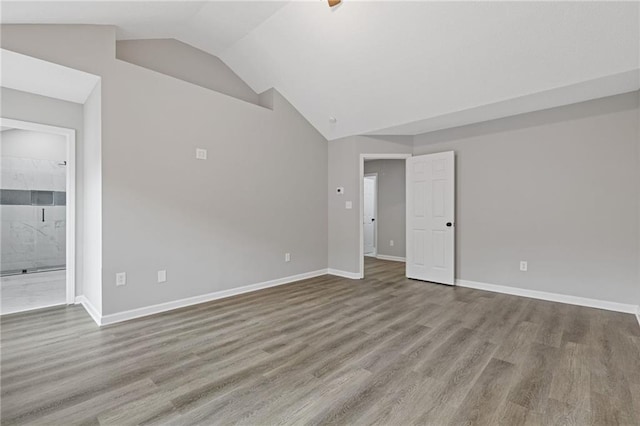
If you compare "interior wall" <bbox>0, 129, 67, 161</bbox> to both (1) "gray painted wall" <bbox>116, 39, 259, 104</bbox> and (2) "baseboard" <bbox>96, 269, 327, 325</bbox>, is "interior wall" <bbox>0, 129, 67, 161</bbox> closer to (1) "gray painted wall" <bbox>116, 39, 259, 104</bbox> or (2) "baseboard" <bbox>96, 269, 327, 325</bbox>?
(1) "gray painted wall" <bbox>116, 39, 259, 104</bbox>

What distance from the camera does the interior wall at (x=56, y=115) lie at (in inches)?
129

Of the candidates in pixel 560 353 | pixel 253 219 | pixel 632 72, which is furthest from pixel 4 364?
pixel 632 72

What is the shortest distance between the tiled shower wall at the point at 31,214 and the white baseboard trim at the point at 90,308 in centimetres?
311

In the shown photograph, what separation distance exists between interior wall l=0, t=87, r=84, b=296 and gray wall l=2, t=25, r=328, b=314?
1.04m

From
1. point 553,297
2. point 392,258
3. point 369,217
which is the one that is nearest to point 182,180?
point 553,297

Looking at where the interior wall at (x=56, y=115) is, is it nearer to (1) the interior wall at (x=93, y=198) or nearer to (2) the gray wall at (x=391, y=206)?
(1) the interior wall at (x=93, y=198)

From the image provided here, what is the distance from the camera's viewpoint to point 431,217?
15.8 feet

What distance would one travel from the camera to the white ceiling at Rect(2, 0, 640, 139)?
8.44ft

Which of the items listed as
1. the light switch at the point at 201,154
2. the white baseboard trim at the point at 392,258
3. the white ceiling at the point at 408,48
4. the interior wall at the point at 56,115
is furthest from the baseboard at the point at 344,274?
the interior wall at the point at 56,115

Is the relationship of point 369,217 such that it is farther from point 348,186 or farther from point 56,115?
point 56,115

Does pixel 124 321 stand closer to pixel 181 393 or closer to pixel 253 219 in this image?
pixel 181 393

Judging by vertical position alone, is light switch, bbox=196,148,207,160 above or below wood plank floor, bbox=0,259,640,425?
above

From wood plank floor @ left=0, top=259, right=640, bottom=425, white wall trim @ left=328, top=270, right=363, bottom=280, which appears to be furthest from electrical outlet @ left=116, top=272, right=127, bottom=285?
white wall trim @ left=328, top=270, right=363, bottom=280

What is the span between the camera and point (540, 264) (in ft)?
12.8
